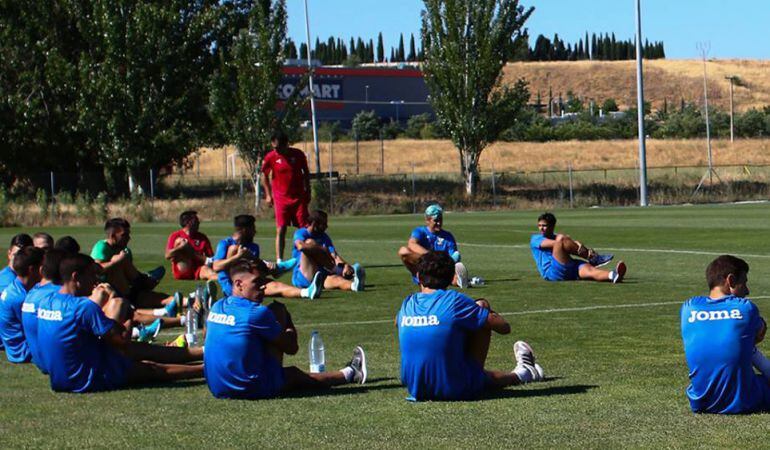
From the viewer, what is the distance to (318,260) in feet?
66.1

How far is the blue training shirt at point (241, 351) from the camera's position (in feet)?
33.4

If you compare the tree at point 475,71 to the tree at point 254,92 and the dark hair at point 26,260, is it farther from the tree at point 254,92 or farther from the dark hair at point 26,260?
the dark hair at point 26,260

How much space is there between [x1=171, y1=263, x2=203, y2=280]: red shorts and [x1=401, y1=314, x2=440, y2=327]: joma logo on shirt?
40.4 ft

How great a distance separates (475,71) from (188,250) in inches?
1632

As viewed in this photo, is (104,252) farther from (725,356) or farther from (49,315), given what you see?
(725,356)

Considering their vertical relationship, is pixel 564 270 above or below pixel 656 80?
below

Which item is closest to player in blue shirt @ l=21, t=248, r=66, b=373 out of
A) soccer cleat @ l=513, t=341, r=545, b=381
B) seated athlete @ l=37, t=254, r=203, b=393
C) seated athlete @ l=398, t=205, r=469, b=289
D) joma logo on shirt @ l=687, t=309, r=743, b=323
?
seated athlete @ l=37, t=254, r=203, b=393

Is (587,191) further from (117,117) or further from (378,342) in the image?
(378,342)

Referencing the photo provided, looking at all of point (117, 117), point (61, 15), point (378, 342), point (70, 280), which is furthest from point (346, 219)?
point (70, 280)

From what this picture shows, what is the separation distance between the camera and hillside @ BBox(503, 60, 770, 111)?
6014 inches

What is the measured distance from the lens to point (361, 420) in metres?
9.52

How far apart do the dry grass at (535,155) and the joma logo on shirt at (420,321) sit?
76.8 meters

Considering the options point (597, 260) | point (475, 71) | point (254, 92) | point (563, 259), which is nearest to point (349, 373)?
point (563, 259)

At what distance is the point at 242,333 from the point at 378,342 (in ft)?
14.0
